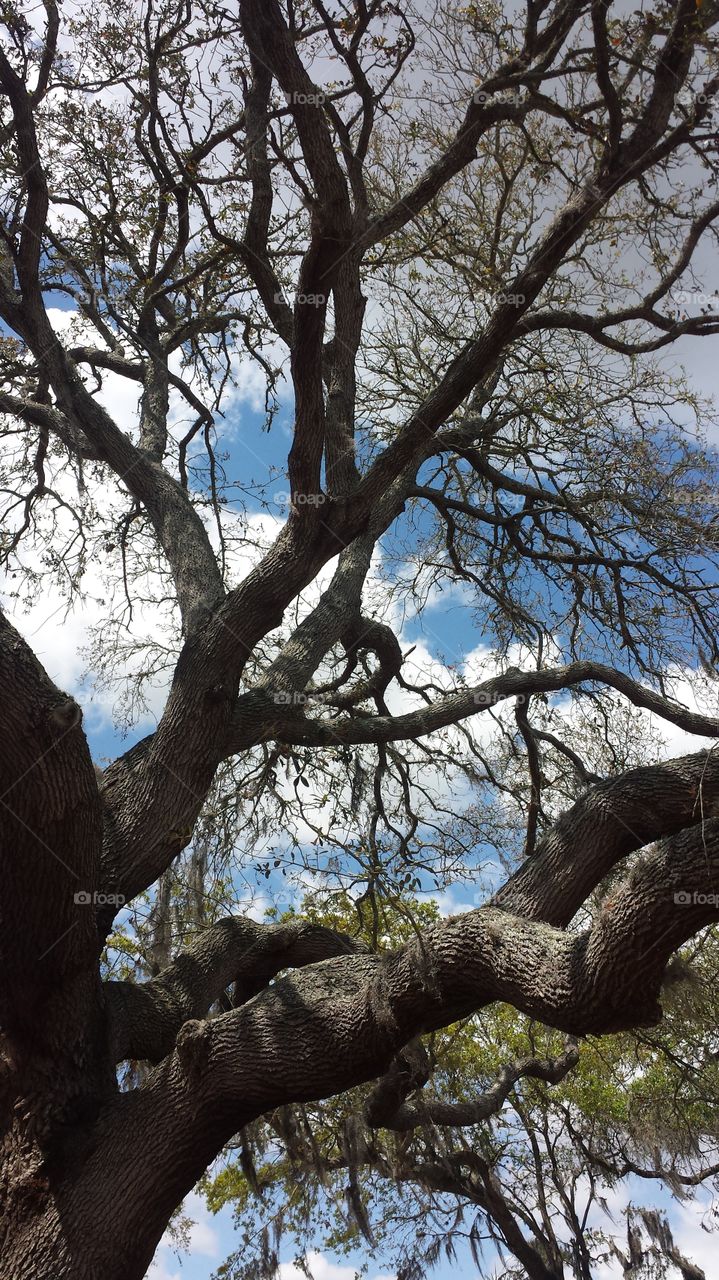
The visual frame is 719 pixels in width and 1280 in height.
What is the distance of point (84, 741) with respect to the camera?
4418 mm

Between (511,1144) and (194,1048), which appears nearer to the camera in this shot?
(194,1048)

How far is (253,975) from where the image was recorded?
18.9 feet

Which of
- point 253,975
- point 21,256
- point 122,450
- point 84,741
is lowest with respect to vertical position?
point 253,975

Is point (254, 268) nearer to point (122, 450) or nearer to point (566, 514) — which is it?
point (122, 450)

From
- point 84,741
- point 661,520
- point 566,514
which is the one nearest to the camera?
point 84,741

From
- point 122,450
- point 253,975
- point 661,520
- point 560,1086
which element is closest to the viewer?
point 253,975

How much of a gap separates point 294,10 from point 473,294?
2.49m

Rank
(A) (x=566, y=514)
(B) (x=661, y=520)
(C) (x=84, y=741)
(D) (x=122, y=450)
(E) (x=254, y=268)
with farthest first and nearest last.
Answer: (A) (x=566, y=514) < (B) (x=661, y=520) < (D) (x=122, y=450) < (E) (x=254, y=268) < (C) (x=84, y=741)

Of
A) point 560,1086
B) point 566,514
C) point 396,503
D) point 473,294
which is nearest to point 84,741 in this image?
point 396,503

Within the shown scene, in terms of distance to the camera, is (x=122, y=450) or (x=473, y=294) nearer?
(x=122, y=450)

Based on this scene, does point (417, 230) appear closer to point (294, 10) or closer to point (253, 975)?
point (294, 10)

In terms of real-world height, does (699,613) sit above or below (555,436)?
below

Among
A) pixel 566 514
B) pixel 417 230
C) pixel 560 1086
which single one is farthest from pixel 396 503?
pixel 560 1086

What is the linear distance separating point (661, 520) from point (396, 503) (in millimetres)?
2015
